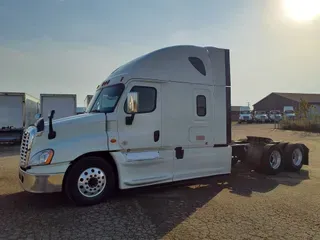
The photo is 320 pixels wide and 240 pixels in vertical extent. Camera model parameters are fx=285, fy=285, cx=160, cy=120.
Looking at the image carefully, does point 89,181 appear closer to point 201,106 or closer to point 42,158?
point 42,158

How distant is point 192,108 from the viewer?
22.9 feet

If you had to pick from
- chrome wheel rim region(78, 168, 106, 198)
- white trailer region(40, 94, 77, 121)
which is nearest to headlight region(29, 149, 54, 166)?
chrome wheel rim region(78, 168, 106, 198)

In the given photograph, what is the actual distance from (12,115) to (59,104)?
2.94 metres

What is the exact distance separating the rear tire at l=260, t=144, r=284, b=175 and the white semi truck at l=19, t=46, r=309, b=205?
68.2 inches

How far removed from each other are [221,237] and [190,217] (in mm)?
894

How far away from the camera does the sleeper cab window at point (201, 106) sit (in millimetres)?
7082

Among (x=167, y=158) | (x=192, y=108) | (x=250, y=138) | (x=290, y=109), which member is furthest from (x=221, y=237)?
(x=290, y=109)

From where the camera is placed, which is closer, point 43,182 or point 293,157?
point 43,182

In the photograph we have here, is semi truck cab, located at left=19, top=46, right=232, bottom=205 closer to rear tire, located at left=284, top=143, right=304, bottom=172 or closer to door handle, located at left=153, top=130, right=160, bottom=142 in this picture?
door handle, located at left=153, top=130, right=160, bottom=142

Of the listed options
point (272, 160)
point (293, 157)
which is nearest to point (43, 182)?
point (272, 160)

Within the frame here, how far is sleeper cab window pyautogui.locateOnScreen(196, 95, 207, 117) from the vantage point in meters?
7.08

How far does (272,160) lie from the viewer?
8.93 metres

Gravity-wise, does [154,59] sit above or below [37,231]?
above

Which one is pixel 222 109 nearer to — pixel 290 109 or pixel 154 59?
pixel 154 59
